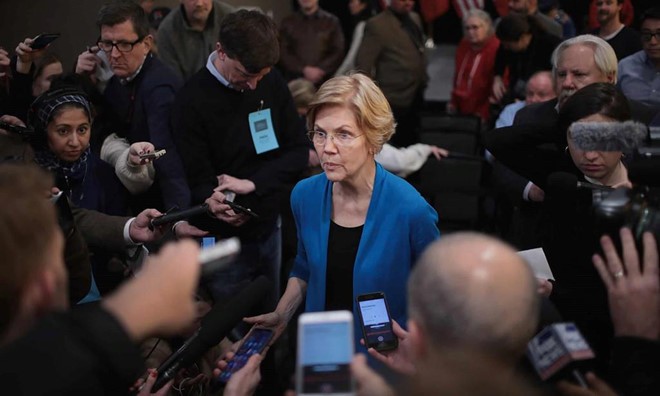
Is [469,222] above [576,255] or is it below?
below

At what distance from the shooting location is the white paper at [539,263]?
2.23 meters

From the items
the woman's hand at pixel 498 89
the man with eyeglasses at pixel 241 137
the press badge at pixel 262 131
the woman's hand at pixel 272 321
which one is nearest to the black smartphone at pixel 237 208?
the man with eyeglasses at pixel 241 137

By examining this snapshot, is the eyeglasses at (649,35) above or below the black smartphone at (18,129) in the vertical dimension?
below

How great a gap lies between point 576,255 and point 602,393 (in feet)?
1.68

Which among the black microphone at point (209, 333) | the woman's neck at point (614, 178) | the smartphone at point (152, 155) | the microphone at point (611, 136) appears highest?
the microphone at point (611, 136)

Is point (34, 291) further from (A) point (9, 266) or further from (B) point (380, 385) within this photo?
(B) point (380, 385)

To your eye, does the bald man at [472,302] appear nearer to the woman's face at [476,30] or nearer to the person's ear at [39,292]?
the person's ear at [39,292]

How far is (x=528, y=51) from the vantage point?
5.15m

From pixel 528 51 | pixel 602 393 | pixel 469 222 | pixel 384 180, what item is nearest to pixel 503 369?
pixel 602 393

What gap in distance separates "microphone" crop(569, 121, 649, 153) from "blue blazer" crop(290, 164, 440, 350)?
61cm

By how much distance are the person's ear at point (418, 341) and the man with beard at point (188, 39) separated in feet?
9.76

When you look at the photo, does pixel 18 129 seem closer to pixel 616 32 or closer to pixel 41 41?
pixel 41 41

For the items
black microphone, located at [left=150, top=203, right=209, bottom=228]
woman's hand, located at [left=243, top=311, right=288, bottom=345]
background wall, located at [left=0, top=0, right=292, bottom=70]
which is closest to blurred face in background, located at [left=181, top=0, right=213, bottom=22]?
background wall, located at [left=0, top=0, right=292, bottom=70]

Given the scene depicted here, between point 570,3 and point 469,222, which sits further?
point 570,3
